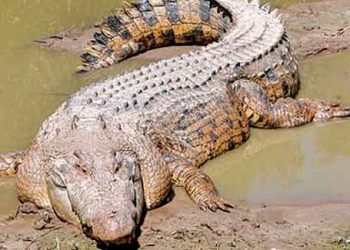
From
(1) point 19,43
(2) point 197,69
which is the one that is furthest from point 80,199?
Result: (1) point 19,43

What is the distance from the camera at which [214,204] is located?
5680 millimetres

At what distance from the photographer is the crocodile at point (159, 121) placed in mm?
5258

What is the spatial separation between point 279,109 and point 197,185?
1.55 metres

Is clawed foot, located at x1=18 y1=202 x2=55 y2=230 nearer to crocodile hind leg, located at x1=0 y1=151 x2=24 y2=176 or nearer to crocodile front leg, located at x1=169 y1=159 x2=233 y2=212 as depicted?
crocodile hind leg, located at x1=0 y1=151 x2=24 y2=176

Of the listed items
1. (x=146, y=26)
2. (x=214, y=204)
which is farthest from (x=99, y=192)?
(x=146, y=26)

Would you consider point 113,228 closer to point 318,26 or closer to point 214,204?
point 214,204

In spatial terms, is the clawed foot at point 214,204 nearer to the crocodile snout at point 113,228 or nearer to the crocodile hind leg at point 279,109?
the crocodile snout at point 113,228

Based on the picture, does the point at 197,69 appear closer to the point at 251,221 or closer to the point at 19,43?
the point at 251,221

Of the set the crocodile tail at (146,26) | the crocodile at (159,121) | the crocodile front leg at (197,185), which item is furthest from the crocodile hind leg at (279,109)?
the crocodile tail at (146,26)

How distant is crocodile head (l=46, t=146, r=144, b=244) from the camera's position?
4836mm

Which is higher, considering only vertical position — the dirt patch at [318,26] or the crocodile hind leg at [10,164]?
the dirt patch at [318,26]

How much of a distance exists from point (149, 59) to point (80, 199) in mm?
3781

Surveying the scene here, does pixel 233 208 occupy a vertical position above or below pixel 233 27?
below

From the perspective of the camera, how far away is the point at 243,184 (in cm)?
622
